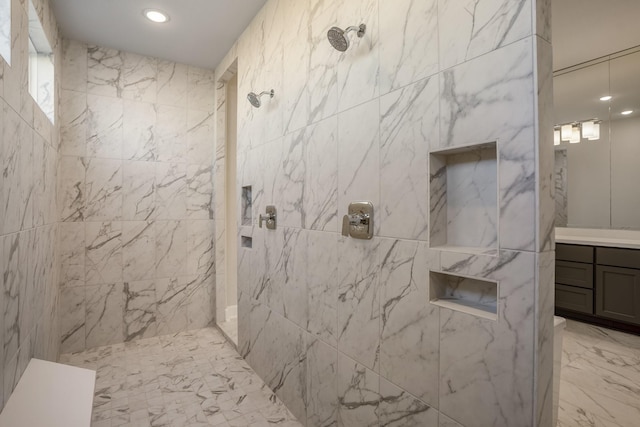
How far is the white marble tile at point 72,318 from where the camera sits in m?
2.63

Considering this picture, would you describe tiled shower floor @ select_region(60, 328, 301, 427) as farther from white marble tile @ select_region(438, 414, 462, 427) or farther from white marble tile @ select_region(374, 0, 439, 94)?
white marble tile @ select_region(374, 0, 439, 94)

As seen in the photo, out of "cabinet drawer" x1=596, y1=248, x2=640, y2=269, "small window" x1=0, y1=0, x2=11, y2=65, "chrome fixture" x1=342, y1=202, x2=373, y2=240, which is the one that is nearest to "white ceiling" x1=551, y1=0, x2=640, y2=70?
"cabinet drawer" x1=596, y1=248, x2=640, y2=269

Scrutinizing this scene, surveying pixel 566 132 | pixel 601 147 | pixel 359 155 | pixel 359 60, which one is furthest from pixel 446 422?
pixel 566 132

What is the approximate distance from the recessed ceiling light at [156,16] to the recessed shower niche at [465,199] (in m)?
2.25

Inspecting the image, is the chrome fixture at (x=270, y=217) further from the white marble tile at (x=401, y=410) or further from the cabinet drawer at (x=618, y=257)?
the cabinet drawer at (x=618, y=257)

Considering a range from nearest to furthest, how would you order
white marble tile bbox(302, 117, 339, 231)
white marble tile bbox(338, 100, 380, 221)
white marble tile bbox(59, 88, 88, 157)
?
1. white marble tile bbox(338, 100, 380, 221)
2. white marble tile bbox(302, 117, 339, 231)
3. white marble tile bbox(59, 88, 88, 157)

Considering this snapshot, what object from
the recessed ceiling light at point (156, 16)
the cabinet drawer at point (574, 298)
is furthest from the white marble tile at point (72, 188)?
the cabinet drawer at point (574, 298)

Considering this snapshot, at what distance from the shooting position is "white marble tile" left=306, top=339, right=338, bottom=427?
1543mm

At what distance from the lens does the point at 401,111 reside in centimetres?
118

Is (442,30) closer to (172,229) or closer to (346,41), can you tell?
(346,41)

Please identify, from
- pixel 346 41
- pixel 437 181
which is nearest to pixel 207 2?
pixel 346 41

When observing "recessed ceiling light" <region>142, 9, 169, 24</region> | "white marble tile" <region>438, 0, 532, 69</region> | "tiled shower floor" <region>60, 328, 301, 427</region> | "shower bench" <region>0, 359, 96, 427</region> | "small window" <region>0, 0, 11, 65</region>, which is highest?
"recessed ceiling light" <region>142, 9, 169, 24</region>

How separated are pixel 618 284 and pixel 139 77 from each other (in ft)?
15.3

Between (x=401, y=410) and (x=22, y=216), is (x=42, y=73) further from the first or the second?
(x=401, y=410)
